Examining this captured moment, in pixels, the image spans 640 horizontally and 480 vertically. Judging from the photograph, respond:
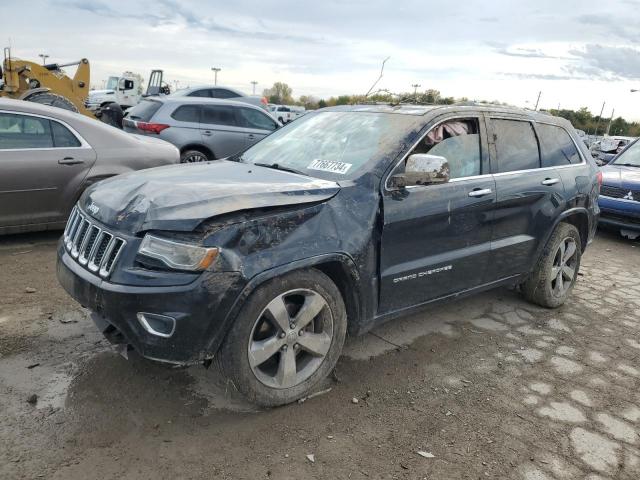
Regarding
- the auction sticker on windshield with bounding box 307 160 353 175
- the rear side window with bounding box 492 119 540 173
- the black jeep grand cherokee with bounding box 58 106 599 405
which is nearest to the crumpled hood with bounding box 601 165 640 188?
the black jeep grand cherokee with bounding box 58 106 599 405

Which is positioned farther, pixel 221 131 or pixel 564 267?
pixel 221 131

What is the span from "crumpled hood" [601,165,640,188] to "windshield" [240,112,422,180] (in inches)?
229

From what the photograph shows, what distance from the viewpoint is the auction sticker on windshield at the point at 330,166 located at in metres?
3.50

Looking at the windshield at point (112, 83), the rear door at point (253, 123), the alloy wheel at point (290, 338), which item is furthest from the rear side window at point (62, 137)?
the windshield at point (112, 83)

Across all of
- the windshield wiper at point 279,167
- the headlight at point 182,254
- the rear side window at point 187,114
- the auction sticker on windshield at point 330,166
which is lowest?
the headlight at point 182,254

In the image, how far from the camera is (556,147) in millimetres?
4875

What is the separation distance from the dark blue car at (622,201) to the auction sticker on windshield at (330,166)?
626cm

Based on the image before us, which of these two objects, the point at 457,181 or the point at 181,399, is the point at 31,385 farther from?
the point at 457,181

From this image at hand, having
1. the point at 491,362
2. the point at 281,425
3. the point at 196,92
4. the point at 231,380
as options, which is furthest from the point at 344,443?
the point at 196,92

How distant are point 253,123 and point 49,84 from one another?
27.5ft

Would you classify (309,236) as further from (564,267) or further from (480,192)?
(564,267)

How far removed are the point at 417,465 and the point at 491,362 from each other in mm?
1431

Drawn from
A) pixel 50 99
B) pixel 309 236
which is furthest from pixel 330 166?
pixel 50 99

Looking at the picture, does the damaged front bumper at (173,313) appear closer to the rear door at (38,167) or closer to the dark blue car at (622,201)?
the rear door at (38,167)
